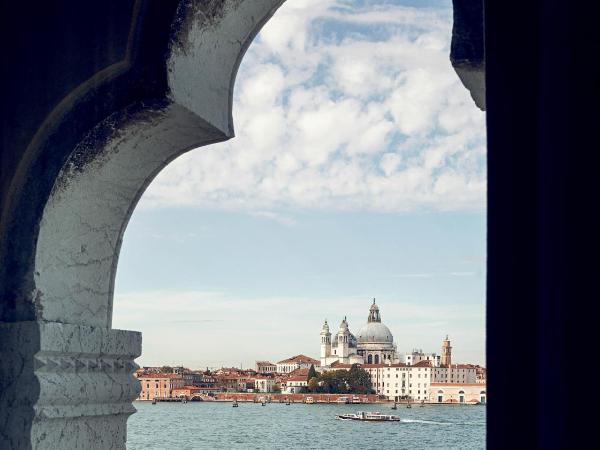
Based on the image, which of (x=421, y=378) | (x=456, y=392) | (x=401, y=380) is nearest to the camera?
(x=401, y=380)

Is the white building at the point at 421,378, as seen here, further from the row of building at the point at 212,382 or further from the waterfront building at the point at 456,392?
the row of building at the point at 212,382

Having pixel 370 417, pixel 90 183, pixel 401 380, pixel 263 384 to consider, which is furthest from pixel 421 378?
pixel 90 183

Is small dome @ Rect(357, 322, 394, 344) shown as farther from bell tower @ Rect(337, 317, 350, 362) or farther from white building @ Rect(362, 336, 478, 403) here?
white building @ Rect(362, 336, 478, 403)

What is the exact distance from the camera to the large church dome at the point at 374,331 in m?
68.1

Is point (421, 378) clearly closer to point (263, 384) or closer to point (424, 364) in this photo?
point (424, 364)

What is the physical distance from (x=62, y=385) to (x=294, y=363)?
75855 millimetres

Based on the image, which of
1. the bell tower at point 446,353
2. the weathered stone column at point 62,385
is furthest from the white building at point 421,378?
the weathered stone column at point 62,385

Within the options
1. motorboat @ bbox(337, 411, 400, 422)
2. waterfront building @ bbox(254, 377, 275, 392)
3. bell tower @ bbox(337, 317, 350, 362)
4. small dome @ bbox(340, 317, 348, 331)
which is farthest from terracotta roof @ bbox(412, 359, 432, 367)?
waterfront building @ bbox(254, 377, 275, 392)

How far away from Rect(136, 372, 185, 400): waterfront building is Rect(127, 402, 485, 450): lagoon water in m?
0.87

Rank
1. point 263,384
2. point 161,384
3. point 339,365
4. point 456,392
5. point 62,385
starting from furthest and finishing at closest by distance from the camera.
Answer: point 263,384 < point 339,365 < point 456,392 < point 161,384 < point 62,385

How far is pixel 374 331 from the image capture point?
68.1 meters

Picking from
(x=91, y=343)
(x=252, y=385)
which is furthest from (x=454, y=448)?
(x=91, y=343)

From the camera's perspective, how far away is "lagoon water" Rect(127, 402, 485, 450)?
46.4 meters
